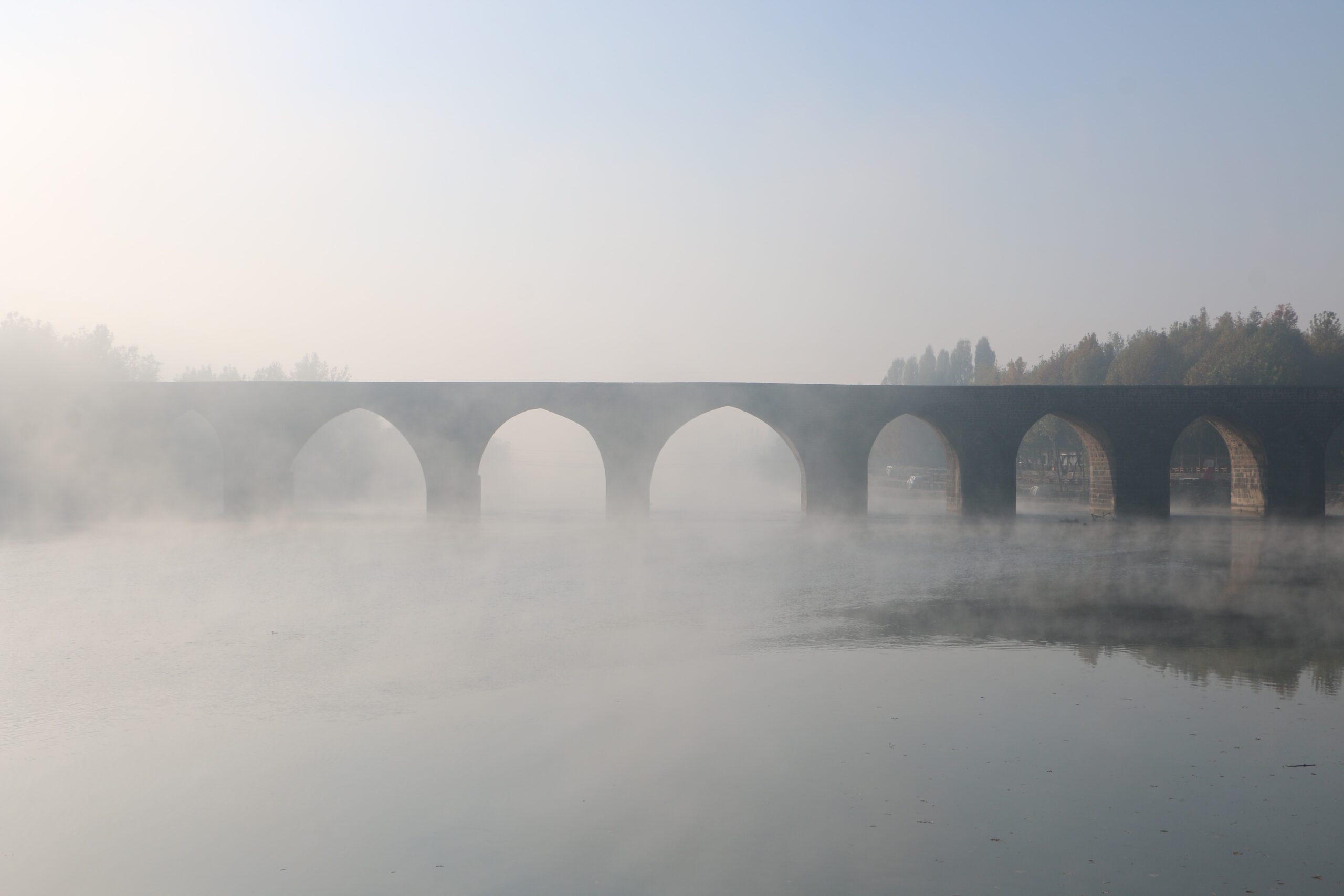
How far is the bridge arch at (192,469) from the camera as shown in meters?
27.2

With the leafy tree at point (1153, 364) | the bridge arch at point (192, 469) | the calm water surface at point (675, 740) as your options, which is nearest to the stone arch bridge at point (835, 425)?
the bridge arch at point (192, 469)

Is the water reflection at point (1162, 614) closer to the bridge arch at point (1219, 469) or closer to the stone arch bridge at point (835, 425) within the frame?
the stone arch bridge at point (835, 425)

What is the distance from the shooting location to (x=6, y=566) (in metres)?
13.5

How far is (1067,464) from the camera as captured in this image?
49.1m

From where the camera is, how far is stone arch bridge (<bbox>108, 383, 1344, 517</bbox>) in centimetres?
2353

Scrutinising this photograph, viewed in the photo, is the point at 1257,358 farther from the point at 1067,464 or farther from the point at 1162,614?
the point at 1162,614

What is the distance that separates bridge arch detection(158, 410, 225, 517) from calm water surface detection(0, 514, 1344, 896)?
688 inches

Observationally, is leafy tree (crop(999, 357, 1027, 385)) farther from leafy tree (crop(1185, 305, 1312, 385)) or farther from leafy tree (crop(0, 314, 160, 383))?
leafy tree (crop(0, 314, 160, 383))

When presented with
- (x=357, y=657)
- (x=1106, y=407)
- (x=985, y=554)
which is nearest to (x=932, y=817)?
(x=357, y=657)

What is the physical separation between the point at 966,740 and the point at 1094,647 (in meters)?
2.97

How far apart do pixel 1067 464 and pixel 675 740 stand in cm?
4798

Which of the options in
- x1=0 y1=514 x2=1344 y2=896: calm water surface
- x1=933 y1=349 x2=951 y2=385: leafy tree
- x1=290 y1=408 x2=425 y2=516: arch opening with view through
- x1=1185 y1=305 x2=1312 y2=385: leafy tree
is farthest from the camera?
x1=933 y1=349 x2=951 y2=385: leafy tree

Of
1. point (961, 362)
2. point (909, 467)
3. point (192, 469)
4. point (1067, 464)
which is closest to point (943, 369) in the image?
point (961, 362)

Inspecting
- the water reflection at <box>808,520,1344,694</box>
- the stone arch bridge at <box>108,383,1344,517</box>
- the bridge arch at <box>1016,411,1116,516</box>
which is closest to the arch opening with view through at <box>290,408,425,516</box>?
the stone arch bridge at <box>108,383,1344,517</box>
